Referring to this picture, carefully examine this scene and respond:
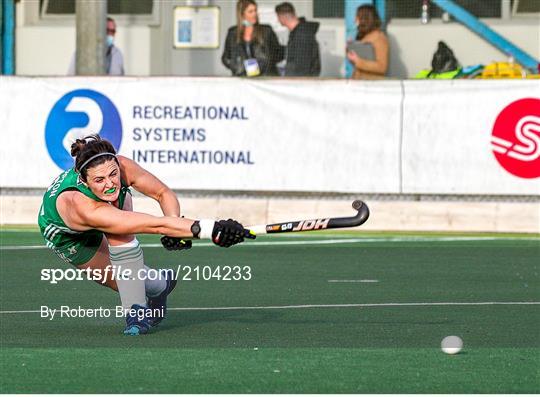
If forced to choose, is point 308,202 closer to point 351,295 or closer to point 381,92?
point 381,92

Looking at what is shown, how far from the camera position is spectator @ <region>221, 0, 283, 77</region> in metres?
18.2

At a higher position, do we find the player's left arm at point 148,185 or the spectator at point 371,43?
the spectator at point 371,43

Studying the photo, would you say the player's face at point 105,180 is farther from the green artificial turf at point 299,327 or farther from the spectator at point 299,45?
the spectator at point 299,45

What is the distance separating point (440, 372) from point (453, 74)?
39.2 ft

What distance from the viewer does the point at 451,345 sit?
7832 mm

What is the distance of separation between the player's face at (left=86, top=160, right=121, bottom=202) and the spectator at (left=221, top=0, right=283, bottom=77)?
984 cm

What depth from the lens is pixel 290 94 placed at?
54.5ft

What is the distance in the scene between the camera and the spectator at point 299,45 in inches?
721

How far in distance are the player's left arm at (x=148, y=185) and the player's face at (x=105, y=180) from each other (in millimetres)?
681

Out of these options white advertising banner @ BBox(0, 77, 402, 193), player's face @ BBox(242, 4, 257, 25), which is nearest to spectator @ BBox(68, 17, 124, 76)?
player's face @ BBox(242, 4, 257, 25)

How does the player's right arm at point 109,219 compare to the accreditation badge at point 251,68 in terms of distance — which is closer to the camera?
the player's right arm at point 109,219

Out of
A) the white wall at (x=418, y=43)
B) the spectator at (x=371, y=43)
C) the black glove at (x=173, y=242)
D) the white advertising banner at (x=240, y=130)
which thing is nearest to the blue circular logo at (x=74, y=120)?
the white advertising banner at (x=240, y=130)

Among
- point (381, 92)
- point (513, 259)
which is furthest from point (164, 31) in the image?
point (513, 259)

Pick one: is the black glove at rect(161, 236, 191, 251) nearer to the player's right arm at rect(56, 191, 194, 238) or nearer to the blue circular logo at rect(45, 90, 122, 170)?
the player's right arm at rect(56, 191, 194, 238)
